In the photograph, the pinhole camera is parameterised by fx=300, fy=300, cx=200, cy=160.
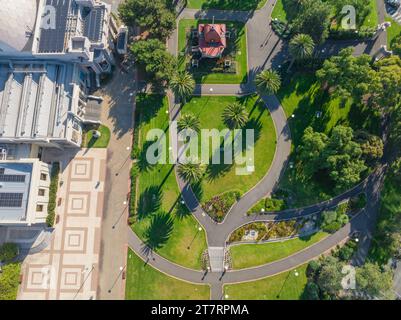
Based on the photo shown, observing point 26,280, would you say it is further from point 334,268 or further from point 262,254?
point 334,268

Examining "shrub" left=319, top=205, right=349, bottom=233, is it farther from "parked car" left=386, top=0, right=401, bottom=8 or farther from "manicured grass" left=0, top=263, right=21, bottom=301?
"manicured grass" left=0, top=263, right=21, bottom=301

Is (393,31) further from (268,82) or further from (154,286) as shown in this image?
(154,286)

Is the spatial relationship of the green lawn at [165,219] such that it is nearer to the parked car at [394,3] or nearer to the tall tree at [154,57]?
the tall tree at [154,57]

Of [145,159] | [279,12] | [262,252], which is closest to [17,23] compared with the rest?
[145,159]

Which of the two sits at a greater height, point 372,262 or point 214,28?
point 214,28

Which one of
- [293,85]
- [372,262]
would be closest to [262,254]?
[372,262]
